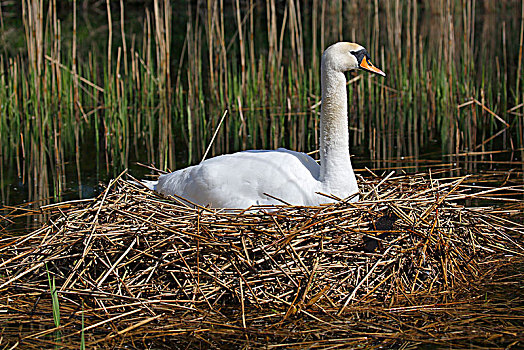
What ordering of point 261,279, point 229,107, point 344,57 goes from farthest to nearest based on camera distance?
point 229,107
point 344,57
point 261,279

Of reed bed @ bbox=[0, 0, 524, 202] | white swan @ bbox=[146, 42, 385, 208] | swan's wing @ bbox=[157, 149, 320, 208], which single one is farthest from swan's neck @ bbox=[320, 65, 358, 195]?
reed bed @ bbox=[0, 0, 524, 202]

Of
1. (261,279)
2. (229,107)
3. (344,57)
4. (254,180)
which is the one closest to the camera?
(261,279)

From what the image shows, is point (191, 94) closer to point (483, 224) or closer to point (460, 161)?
point (460, 161)

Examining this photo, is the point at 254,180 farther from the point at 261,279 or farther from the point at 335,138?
the point at 261,279

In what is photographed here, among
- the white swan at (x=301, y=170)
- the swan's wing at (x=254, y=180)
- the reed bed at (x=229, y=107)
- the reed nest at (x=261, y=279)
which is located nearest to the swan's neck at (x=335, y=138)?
the white swan at (x=301, y=170)

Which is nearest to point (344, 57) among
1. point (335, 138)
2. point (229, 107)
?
point (335, 138)

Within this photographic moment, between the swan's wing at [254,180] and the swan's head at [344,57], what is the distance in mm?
735

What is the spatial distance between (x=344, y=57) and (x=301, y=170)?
0.88m

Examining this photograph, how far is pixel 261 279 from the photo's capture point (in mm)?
4504

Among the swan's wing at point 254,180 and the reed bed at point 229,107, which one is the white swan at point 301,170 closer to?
the swan's wing at point 254,180

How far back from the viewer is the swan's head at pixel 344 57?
516 cm

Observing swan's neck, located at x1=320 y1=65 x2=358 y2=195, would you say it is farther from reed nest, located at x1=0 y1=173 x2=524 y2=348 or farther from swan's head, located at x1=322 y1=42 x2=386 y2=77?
reed nest, located at x1=0 y1=173 x2=524 y2=348

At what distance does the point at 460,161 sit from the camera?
802cm

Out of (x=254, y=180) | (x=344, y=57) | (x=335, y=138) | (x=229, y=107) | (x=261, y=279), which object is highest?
(x=344, y=57)
